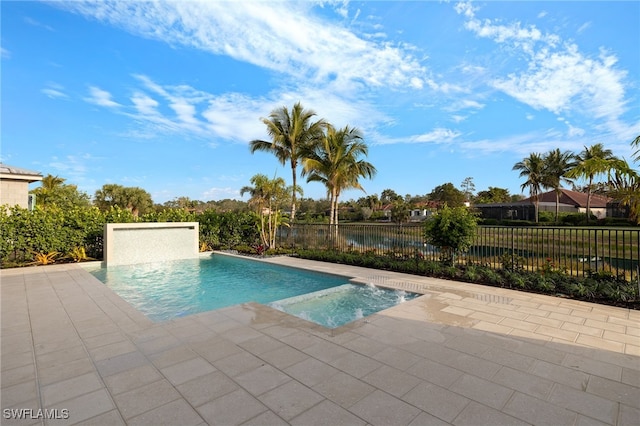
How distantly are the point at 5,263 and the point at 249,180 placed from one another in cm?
778

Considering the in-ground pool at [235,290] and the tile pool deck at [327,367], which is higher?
the tile pool deck at [327,367]

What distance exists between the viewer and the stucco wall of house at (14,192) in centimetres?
1092

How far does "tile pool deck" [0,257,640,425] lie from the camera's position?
216 centimetres

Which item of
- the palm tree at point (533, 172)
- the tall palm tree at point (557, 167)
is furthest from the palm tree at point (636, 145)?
the palm tree at point (533, 172)

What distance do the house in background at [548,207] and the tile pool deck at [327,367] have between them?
32.6 metres

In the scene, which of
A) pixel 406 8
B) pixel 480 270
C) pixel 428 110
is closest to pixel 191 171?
pixel 428 110

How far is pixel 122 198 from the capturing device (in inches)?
1180

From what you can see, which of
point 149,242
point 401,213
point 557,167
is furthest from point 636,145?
point 401,213

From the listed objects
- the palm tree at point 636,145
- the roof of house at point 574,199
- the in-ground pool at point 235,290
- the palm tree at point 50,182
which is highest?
the palm tree at point 50,182

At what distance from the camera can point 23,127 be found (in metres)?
11.5

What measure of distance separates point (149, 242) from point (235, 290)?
575cm

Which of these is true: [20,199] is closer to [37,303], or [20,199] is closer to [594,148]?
[37,303]

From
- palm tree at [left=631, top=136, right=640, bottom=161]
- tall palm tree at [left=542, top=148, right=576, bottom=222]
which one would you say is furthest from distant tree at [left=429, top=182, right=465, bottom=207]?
palm tree at [left=631, top=136, right=640, bottom=161]

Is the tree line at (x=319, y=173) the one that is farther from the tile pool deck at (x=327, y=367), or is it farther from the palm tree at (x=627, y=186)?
the tile pool deck at (x=327, y=367)
